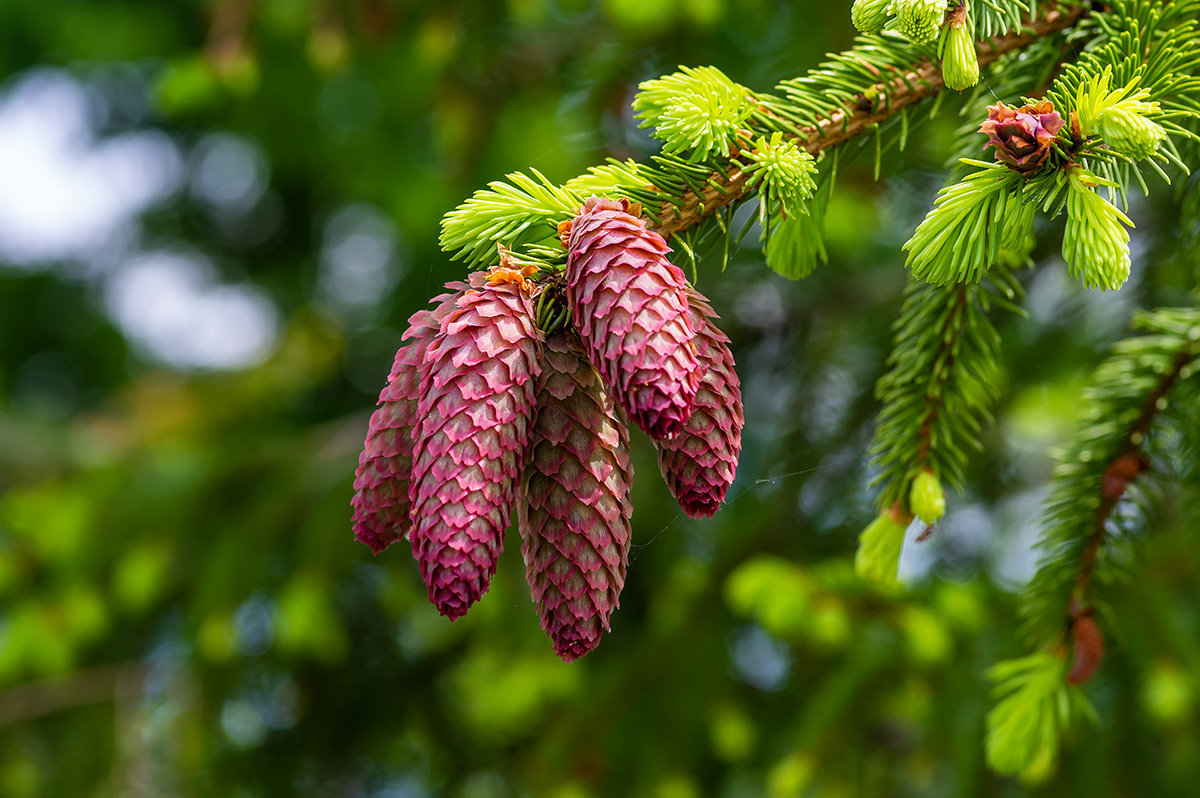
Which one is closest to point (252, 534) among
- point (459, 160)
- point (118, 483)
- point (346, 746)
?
point (118, 483)

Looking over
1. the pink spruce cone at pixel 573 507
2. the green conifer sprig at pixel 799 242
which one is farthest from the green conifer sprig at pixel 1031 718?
the pink spruce cone at pixel 573 507

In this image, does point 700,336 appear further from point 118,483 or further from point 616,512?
point 118,483

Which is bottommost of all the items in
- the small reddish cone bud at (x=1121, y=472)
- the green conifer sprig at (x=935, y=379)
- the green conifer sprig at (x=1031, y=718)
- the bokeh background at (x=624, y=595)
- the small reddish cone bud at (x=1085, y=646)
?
the bokeh background at (x=624, y=595)

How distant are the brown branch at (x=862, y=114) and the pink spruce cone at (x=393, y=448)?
0.69ft

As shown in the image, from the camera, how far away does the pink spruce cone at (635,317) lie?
678 millimetres

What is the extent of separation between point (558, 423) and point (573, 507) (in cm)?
7

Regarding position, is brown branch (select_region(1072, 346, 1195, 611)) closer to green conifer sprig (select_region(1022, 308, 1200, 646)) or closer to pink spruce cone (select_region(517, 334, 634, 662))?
green conifer sprig (select_region(1022, 308, 1200, 646))

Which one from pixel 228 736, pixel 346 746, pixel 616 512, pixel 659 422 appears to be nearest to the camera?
pixel 659 422

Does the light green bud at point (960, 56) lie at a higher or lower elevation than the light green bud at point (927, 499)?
higher

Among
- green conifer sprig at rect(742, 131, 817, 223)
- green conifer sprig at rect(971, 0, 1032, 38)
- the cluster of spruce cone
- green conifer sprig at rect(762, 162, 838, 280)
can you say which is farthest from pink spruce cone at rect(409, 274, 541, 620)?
green conifer sprig at rect(971, 0, 1032, 38)

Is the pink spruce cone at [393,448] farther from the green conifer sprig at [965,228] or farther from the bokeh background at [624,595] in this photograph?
the bokeh background at [624,595]

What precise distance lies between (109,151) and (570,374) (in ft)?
15.9

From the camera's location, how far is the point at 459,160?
9.14 feet

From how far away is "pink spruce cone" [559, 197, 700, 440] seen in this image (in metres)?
0.68
